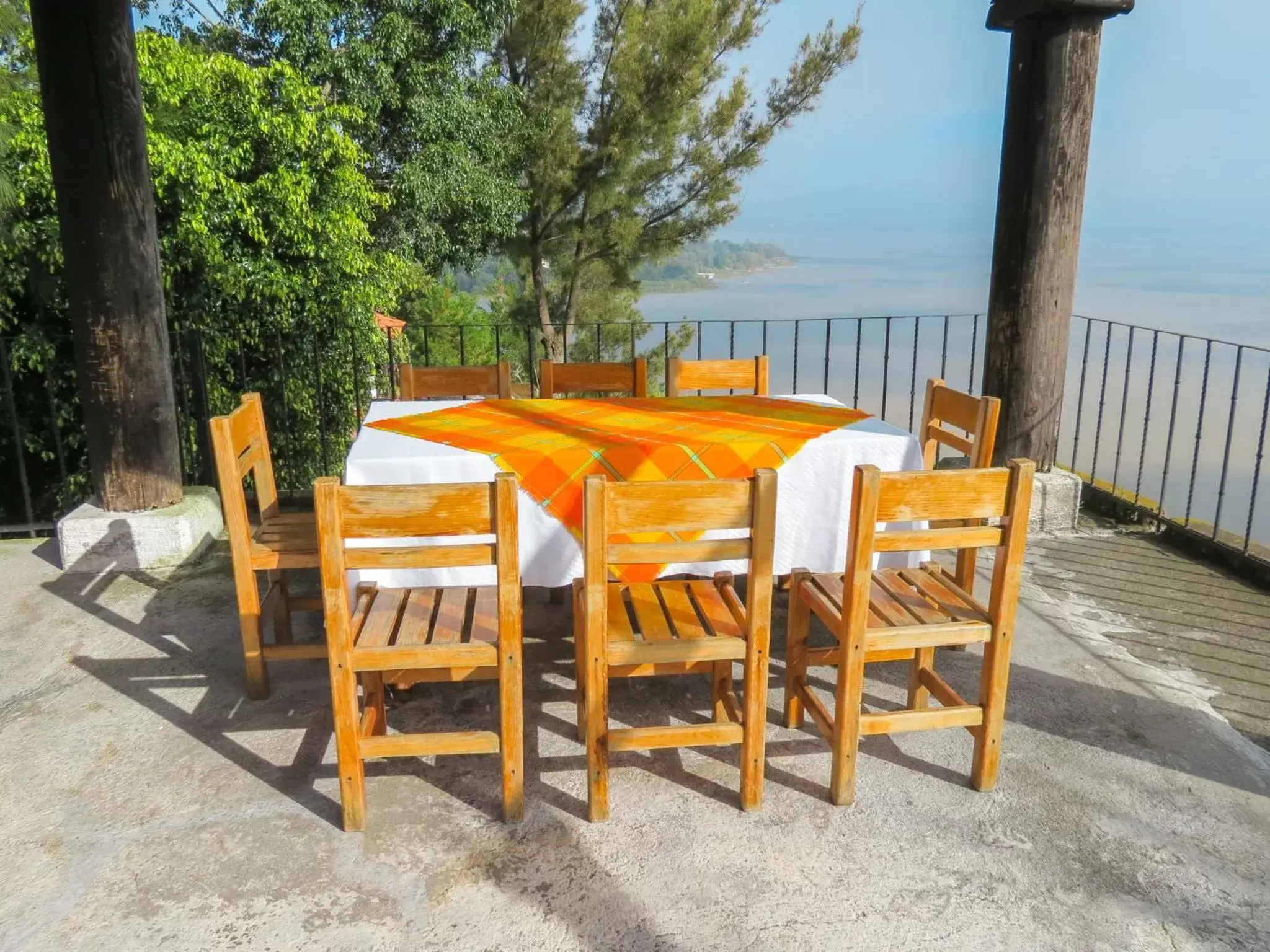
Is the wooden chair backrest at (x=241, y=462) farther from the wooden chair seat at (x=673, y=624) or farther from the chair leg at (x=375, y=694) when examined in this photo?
the wooden chair seat at (x=673, y=624)

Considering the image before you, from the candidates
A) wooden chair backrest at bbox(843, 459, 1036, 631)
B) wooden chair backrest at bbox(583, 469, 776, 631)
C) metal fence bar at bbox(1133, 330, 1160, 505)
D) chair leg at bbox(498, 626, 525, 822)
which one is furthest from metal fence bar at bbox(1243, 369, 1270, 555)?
chair leg at bbox(498, 626, 525, 822)

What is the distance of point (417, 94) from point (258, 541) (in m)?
10.4

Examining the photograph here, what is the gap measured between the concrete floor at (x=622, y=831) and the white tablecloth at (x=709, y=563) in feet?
1.53

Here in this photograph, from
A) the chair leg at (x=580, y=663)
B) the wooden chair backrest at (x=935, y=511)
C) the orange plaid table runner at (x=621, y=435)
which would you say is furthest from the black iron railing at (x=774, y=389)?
the chair leg at (x=580, y=663)

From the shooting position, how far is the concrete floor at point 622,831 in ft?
6.44

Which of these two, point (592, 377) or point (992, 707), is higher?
point (592, 377)

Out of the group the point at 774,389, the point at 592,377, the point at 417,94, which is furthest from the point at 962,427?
the point at 417,94

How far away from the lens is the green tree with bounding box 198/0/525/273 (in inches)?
434

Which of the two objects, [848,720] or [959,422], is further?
[959,422]

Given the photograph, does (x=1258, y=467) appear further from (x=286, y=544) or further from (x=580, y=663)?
(x=286, y=544)

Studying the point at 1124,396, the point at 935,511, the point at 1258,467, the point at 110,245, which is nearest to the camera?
the point at 935,511

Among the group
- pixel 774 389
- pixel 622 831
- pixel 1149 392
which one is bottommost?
pixel 622 831

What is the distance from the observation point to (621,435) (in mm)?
2859

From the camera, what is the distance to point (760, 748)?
A: 2.32 metres
